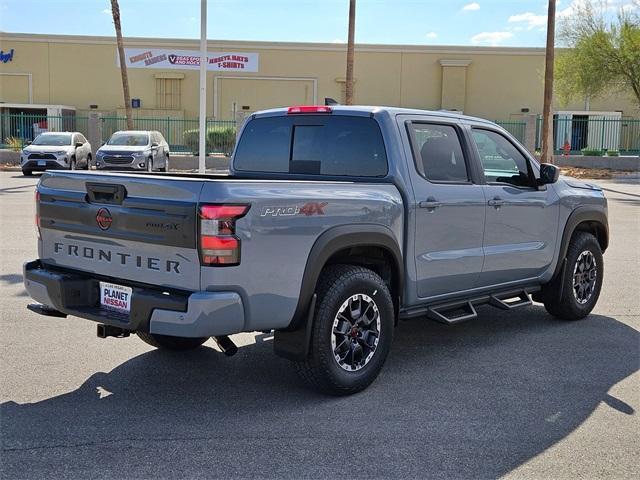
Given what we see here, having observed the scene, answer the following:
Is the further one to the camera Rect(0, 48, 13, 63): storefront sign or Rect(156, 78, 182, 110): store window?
Rect(156, 78, 182, 110): store window

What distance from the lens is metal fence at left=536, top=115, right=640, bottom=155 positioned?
39500 millimetres

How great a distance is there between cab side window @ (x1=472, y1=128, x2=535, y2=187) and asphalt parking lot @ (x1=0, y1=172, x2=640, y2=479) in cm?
142

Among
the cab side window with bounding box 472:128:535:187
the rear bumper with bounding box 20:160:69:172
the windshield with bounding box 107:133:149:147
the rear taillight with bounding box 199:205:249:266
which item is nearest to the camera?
the rear taillight with bounding box 199:205:249:266

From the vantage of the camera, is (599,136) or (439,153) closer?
(439,153)

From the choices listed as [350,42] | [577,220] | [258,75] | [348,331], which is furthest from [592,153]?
[348,331]

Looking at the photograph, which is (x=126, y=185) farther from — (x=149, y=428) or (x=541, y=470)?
(x=541, y=470)

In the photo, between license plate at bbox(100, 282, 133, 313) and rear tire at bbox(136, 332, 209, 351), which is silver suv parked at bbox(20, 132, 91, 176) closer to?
rear tire at bbox(136, 332, 209, 351)

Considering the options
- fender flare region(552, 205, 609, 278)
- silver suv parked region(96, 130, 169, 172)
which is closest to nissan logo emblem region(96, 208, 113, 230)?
fender flare region(552, 205, 609, 278)

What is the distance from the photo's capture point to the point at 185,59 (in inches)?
1737

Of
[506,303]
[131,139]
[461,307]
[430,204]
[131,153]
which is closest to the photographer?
[430,204]

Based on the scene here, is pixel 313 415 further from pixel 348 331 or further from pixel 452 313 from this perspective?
pixel 452 313

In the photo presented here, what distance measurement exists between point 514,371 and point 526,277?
1272mm

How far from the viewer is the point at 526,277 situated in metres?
6.53

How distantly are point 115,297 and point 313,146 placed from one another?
6.78 feet
